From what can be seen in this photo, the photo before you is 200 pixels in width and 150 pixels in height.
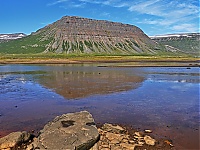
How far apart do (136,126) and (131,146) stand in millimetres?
4518

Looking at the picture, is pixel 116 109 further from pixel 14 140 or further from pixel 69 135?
pixel 14 140

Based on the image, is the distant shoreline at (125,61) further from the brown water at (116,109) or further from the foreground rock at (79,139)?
the foreground rock at (79,139)

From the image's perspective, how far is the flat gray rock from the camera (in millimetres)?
13164

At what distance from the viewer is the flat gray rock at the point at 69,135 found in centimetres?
1316

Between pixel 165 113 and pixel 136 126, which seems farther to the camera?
pixel 165 113

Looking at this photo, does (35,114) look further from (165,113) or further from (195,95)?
(195,95)

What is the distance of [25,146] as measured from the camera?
49.0 ft

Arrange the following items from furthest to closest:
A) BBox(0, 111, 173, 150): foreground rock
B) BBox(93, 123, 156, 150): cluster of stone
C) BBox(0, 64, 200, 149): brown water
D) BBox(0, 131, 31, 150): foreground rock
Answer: BBox(0, 64, 200, 149): brown water < BBox(93, 123, 156, 150): cluster of stone < BBox(0, 131, 31, 150): foreground rock < BBox(0, 111, 173, 150): foreground rock

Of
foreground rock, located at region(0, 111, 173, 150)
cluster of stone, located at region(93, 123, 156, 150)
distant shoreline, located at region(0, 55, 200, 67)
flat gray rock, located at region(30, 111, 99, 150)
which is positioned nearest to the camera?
flat gray rock, located at region(30, 111, 99, 150)

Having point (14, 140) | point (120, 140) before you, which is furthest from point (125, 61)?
point (14, 140)

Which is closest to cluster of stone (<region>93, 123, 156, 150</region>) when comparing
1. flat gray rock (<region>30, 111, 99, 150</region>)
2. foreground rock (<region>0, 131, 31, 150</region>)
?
flat gray rock (<region>30, 111, 99, 150</region>)

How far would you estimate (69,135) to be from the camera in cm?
1429

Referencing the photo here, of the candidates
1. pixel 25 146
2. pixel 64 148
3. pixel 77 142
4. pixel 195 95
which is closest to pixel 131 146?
pixel 77 142

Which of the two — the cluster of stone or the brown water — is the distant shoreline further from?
the cluster of stone
